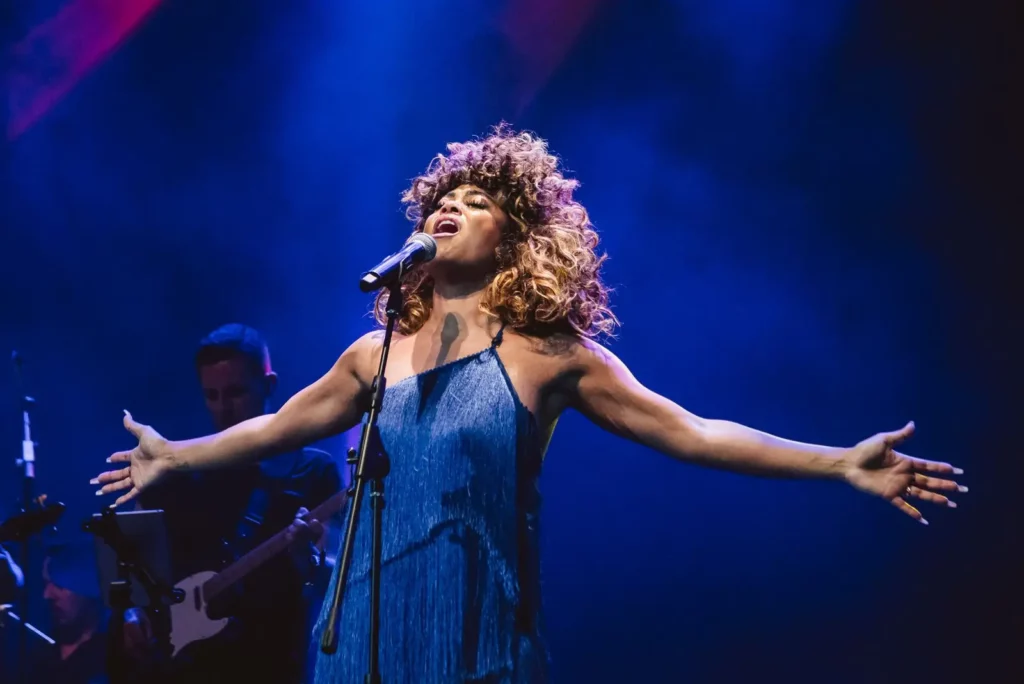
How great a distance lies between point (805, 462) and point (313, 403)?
4.61 feet

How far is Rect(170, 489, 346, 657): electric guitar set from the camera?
13.4 feet

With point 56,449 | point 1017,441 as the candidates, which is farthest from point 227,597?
point 1017,441

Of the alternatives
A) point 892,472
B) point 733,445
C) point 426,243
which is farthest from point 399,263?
point 892,472

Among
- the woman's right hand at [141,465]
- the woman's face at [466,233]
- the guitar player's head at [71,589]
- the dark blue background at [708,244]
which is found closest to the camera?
the woman's face at [466,233]

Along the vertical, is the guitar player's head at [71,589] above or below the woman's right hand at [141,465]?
above

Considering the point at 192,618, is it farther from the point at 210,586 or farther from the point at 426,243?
the point at 426,243

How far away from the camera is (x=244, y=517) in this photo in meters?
4.23

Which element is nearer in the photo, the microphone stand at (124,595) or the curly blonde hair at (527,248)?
the curly blonde hair at (527,248)

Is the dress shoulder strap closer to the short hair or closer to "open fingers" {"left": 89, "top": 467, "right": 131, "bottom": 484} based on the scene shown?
"open fingers" {"left": 89, "top": 467, "right": 131, "bottom": 484}

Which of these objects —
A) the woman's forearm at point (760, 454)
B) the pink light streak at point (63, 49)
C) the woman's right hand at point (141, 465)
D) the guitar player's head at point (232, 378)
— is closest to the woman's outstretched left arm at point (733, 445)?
the woman's forearm at point (760, 454)

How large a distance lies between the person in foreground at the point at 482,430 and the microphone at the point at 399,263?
0.22 meters

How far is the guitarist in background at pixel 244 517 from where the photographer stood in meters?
3.85

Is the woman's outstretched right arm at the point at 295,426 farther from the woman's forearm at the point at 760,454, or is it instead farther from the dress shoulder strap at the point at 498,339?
the woman's forearm at the point at 760,454

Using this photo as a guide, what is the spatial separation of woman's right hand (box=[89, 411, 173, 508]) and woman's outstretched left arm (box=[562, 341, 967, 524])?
1249 mm
